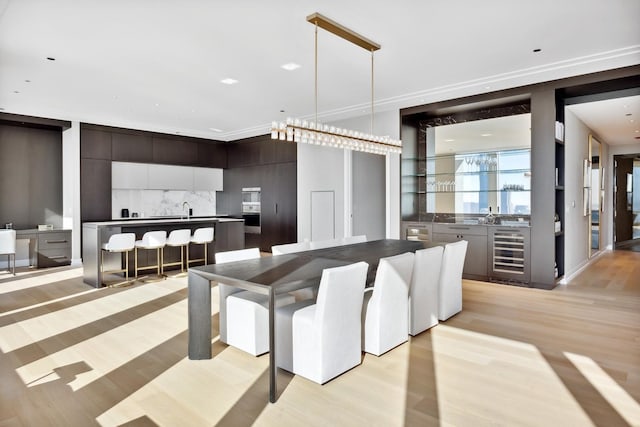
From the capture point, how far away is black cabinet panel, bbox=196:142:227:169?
9.77 m

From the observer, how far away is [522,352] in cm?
320

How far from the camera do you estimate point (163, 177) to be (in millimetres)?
8984

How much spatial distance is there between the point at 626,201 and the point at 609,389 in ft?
36.1

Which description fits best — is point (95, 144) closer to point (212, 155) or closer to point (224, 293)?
point (212, 155)

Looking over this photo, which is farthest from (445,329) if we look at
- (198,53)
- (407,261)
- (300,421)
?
(198,53)

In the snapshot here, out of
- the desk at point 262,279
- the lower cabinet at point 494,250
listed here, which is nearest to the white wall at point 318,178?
the lower cabinet at point 494,250

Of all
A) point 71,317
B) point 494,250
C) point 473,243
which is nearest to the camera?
point 71,317

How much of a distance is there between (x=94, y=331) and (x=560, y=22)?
5.20 metres

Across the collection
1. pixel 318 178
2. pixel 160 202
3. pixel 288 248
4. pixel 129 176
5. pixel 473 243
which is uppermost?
pixel 129 176

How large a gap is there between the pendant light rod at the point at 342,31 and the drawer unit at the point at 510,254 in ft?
10.7

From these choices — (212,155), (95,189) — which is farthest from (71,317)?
(212,155)

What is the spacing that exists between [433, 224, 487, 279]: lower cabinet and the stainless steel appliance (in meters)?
4.73

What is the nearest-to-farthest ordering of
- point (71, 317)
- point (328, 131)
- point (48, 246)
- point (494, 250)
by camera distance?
point (328, 131)
point (71, 317)
point (494, 250)
point (48, 246)

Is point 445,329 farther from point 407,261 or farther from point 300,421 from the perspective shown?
point 300,421
